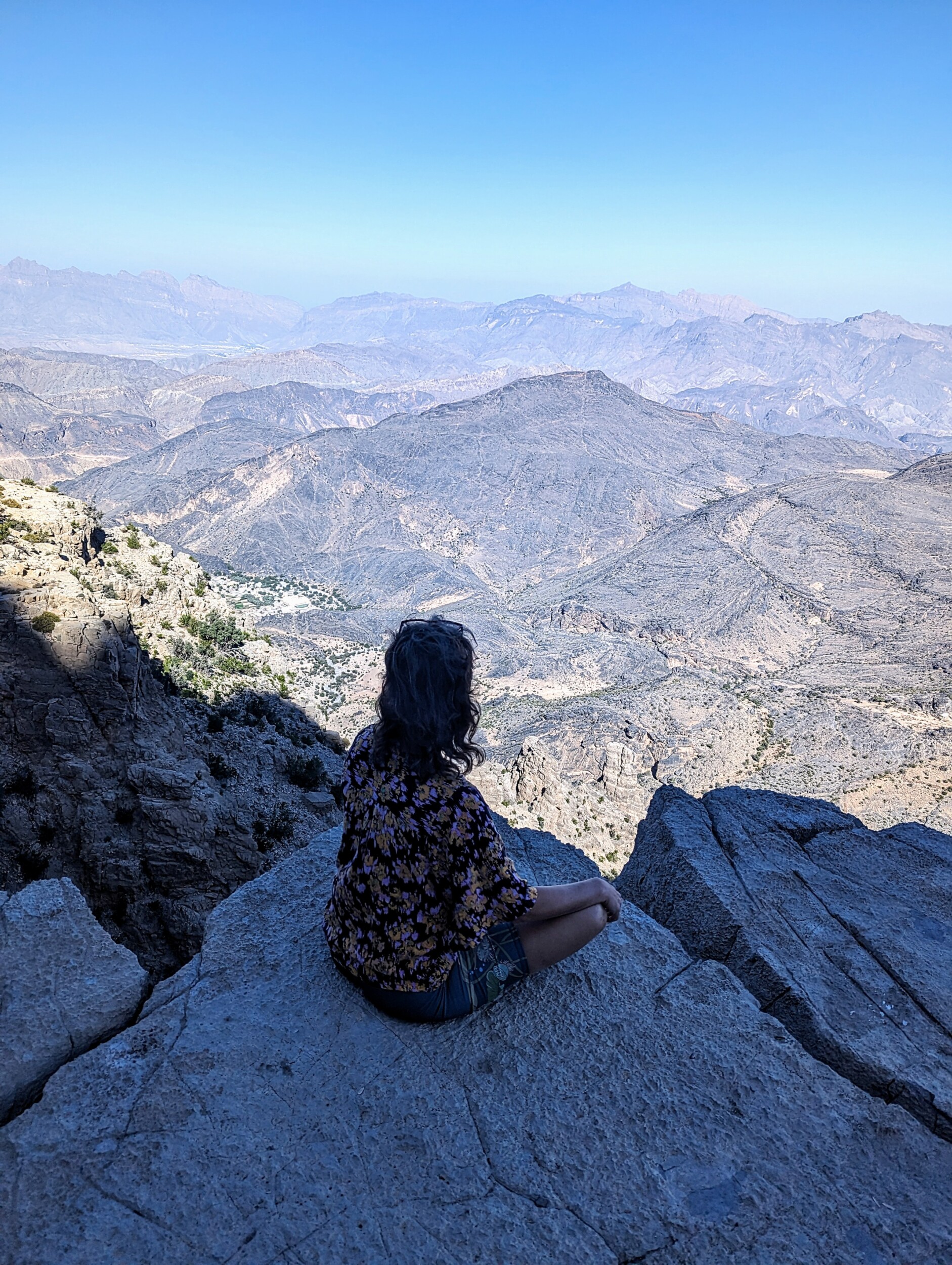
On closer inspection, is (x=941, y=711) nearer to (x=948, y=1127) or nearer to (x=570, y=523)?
(x=948, y=1127)

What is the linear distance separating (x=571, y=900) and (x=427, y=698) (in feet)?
4.46

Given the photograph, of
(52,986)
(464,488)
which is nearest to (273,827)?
(52,986)

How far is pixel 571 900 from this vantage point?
354 cm

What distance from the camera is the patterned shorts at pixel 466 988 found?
3346 millimetres

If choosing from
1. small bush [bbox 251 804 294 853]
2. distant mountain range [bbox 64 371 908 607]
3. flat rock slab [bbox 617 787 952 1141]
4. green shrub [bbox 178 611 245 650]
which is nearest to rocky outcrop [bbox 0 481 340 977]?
small bush [bbox 251 804 294 853]

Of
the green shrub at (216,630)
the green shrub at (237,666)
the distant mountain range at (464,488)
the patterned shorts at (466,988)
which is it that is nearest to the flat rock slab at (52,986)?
the patterned shorts at (466,988)

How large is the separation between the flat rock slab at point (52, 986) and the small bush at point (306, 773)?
313 inches

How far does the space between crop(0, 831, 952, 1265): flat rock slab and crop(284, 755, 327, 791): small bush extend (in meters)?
8.20

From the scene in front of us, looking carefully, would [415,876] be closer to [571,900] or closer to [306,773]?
[571,900]

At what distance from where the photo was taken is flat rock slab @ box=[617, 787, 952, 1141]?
12.5 ft

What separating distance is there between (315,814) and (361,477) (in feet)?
296

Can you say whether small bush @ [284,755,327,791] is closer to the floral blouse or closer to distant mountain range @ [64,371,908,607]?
the floral blouse

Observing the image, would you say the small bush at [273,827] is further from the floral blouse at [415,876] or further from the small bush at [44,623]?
the floral blouse at [415,876]

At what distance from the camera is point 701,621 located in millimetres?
56875
